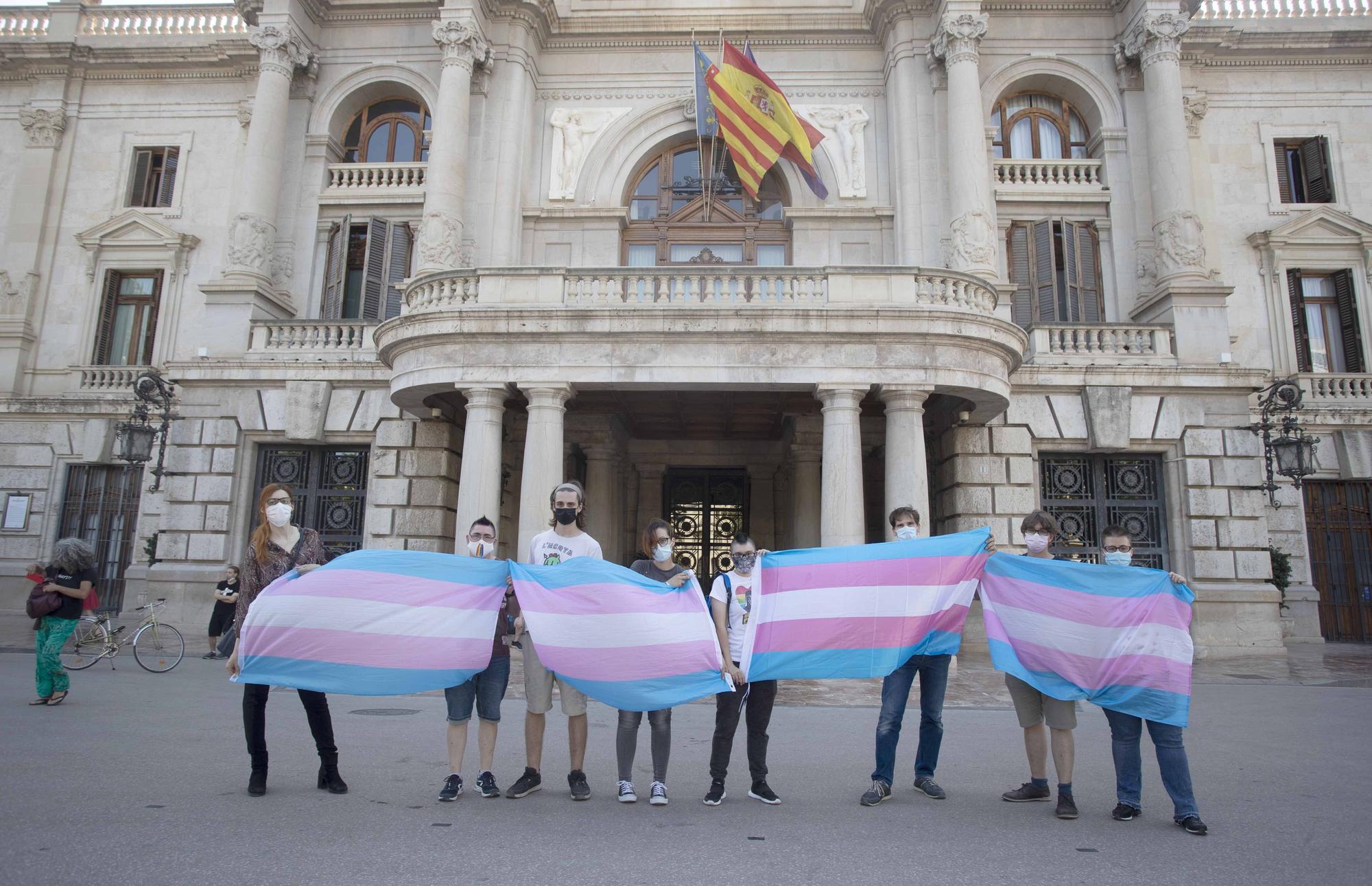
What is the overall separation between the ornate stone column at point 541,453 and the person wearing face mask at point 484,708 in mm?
8670

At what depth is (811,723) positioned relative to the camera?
10078mm

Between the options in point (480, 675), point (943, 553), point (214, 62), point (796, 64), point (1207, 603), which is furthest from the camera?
point (214, 62)

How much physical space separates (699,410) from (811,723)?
34.4ft

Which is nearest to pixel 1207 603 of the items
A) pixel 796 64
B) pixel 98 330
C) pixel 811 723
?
pixel 811 723

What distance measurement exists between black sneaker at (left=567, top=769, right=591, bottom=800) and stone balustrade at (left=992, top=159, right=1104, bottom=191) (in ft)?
64.5

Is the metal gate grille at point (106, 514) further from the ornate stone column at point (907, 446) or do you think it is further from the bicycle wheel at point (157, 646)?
the ornate stone column at point (907, 446)

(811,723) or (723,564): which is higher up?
(723,564)

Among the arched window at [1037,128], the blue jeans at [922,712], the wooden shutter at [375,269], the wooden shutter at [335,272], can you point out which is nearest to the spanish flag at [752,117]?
the arched window at [1037,128]

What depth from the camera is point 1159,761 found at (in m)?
5.96

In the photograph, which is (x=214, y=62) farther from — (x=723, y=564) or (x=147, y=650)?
(x=723, y=564)

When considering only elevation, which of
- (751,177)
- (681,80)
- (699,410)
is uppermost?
(681,80)

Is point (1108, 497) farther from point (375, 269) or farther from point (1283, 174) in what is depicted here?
point (375, 269)

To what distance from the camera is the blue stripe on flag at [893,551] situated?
7.21m

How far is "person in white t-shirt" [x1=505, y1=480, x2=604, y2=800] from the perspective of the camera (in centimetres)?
635
